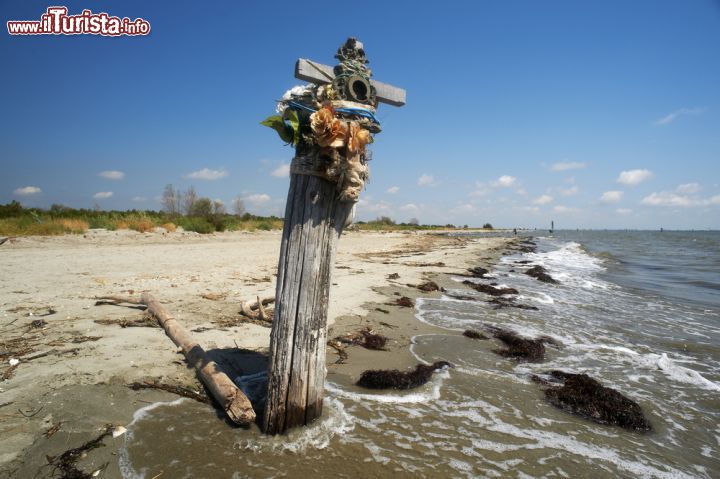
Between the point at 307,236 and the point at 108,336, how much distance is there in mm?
3441

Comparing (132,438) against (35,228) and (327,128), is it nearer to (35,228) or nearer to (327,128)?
(327,128)

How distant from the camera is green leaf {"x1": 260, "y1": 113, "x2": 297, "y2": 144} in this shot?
8.68ft

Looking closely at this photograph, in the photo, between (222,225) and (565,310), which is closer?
(565,310)

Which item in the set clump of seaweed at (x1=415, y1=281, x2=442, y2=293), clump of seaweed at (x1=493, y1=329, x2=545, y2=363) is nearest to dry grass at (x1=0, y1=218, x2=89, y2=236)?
clump of seaweed at (x1=415, y1=281, x2=442, y2=293)

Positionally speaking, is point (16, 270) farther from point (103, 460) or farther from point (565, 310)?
point (565, 310)

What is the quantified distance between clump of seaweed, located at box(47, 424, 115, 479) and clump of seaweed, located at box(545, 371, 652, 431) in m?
4.27

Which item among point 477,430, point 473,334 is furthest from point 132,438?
point 473,334

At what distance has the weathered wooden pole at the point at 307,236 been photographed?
2.62 m

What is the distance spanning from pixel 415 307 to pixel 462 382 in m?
3.41

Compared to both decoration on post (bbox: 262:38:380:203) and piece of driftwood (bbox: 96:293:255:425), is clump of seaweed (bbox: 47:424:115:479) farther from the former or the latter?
decoration on post (bbox: 262:38:380:203)

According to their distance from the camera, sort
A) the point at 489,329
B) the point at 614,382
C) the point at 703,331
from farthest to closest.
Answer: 1. the point at 703,331
2. the point at 489,329
3. the point at 614,382

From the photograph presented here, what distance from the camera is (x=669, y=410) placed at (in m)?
3.86

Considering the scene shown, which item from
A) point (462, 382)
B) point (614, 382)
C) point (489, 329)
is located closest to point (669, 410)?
point (614, 382)

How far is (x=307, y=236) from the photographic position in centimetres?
272
